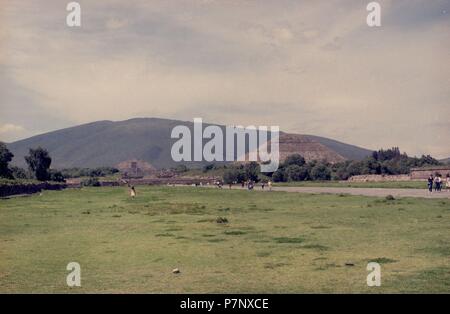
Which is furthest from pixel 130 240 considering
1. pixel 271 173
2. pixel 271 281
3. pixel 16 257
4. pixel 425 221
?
pixel 271 173

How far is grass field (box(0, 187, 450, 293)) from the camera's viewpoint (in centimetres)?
1292

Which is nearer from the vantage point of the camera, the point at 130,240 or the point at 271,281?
the point at 271,281

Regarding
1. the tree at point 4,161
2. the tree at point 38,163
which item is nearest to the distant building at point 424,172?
the tree at point 4,161

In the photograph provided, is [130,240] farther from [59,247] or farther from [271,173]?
[271,173]

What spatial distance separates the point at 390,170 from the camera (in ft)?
468

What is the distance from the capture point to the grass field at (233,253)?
12918 millimetres

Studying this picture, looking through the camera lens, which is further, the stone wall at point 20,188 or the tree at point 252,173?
the tree at point 252,173

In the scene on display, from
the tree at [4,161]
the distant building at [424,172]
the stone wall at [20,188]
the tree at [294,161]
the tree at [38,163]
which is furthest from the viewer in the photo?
the tree at [294,161]

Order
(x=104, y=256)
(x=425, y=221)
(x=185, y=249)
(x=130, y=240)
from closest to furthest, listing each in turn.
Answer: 1. (x=104, y=256)
2. (x=185, y=249)
3. (x=130, y=240)
4. (x=425, y=221)

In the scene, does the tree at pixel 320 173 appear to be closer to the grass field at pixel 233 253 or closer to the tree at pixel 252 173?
the tree at pixel 252 173

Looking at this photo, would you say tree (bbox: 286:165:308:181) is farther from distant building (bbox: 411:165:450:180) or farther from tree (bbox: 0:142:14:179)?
tree (bbox: 0:142:14:179)

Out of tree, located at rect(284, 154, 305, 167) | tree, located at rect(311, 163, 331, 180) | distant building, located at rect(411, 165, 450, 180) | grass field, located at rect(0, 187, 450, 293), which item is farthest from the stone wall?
tree, located at rect(284, 154, 305, 167)

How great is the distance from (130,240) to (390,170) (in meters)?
131
